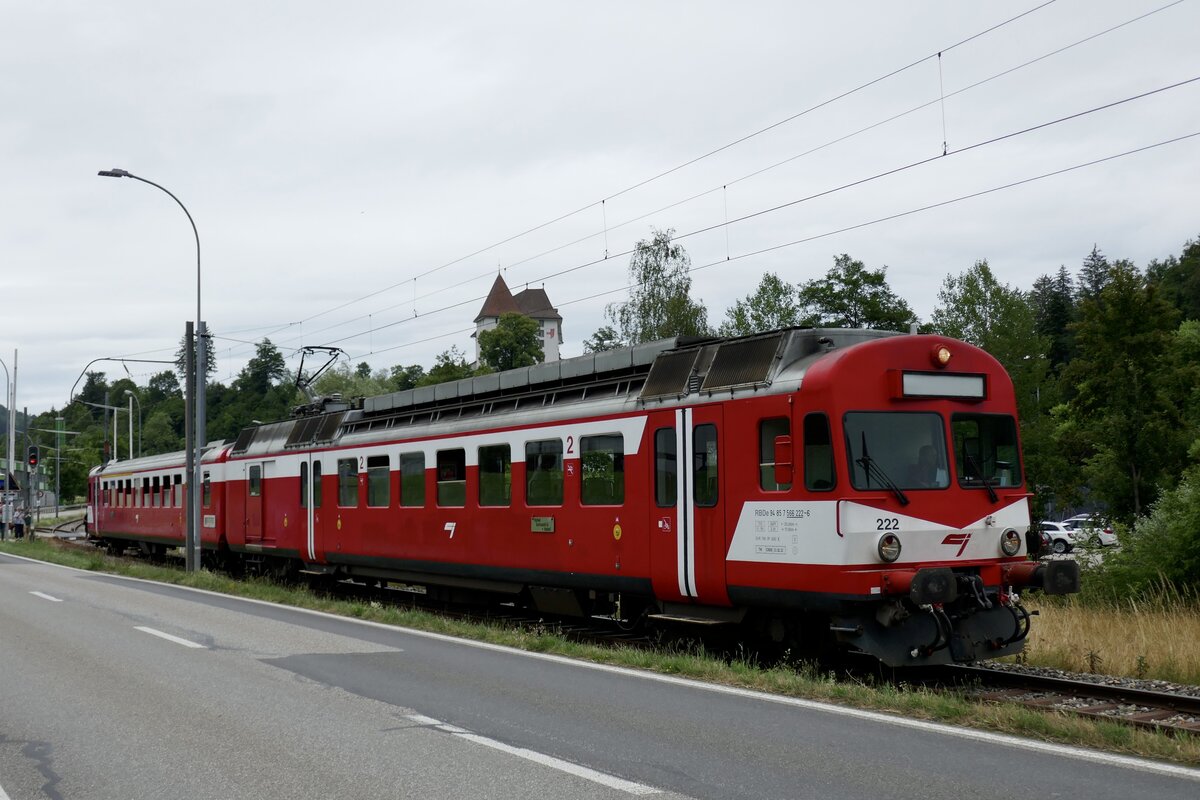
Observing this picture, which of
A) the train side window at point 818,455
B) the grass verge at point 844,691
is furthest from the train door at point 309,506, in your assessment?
the train side window at point 818,455

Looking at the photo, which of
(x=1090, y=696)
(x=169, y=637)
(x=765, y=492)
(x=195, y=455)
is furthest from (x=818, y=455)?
(x=195, y=455)

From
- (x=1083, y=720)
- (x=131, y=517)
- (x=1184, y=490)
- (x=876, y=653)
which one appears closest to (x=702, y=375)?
(x=876, y=653)

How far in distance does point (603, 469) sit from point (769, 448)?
2676mm

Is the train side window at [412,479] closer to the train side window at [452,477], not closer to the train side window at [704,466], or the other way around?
the train side window at [452,477]

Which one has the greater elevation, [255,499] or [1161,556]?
[255,499]

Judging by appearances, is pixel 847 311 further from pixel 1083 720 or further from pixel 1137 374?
pixel 1083 720

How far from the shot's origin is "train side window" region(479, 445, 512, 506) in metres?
14.8

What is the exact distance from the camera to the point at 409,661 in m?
10.8

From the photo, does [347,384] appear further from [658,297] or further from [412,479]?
[412,479]

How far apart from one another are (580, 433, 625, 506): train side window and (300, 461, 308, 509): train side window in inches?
356

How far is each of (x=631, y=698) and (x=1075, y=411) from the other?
120ft

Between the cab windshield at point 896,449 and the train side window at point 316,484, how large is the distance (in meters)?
12.4

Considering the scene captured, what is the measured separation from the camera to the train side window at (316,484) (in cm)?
2034

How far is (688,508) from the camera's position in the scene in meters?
11.6
